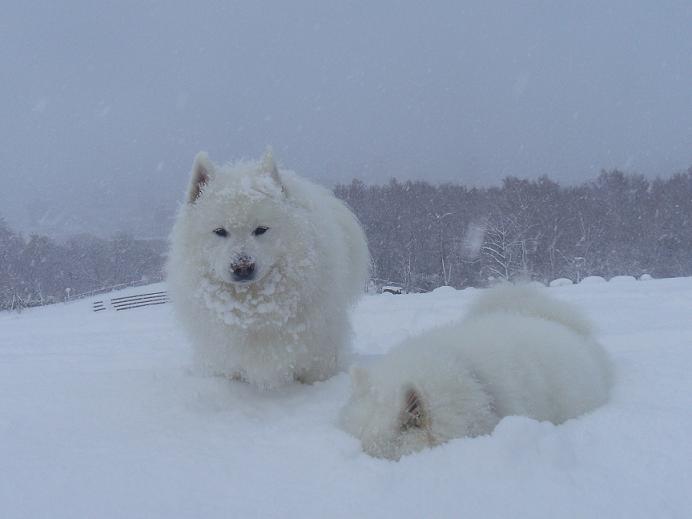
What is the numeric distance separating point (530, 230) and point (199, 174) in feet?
104

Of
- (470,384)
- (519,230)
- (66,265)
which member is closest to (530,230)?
(519,230)

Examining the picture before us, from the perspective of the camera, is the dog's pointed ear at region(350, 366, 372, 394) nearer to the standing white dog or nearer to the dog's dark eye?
the standing white dog

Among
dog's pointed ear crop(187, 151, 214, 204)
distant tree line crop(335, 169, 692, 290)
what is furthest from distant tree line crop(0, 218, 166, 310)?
dog's pointed ear crop(187, 151, 214, 204)

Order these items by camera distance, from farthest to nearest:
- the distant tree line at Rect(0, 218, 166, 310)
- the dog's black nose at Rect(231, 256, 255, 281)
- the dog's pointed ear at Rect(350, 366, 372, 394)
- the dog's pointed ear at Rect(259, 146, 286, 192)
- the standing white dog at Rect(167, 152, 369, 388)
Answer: the distant tree line at Rect(0, 218, 166, 310)
the dog's pointed ear at Rect(259, 146, 286, 192)
the standing white dog at Rect(167, 152, 369, 388)
the dog's black nose at Rect(231, 256, 255, 281)
the dog's pointed ear at Rect(350, 366, 372, 394)

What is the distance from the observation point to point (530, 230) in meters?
32.7

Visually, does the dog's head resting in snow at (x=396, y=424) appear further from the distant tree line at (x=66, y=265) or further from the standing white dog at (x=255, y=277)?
the distant tree line at (x=66, y=265)

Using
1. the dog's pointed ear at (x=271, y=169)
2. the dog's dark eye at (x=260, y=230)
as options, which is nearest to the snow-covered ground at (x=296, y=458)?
the dog's dark eye at (x=260, y=230)

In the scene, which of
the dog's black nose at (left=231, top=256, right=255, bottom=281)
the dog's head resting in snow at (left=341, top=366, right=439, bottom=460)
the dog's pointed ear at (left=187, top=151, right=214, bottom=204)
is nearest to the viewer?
the dog's head resting in snow at (left=341, top=366, right=439, bottom=460)

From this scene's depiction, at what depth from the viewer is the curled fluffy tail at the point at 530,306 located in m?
4.26

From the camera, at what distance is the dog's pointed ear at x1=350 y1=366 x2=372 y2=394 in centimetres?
274

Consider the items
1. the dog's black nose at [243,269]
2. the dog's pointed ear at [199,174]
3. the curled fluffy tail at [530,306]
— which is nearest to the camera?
the dog's black nose at [243,269]

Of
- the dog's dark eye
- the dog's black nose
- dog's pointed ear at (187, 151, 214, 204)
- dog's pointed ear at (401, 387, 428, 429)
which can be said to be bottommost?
dog's pointed ear at (401, 387, 428, 429)

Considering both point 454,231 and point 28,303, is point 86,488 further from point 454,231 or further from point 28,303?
point 28,303

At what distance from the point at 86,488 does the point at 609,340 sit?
493 cm
